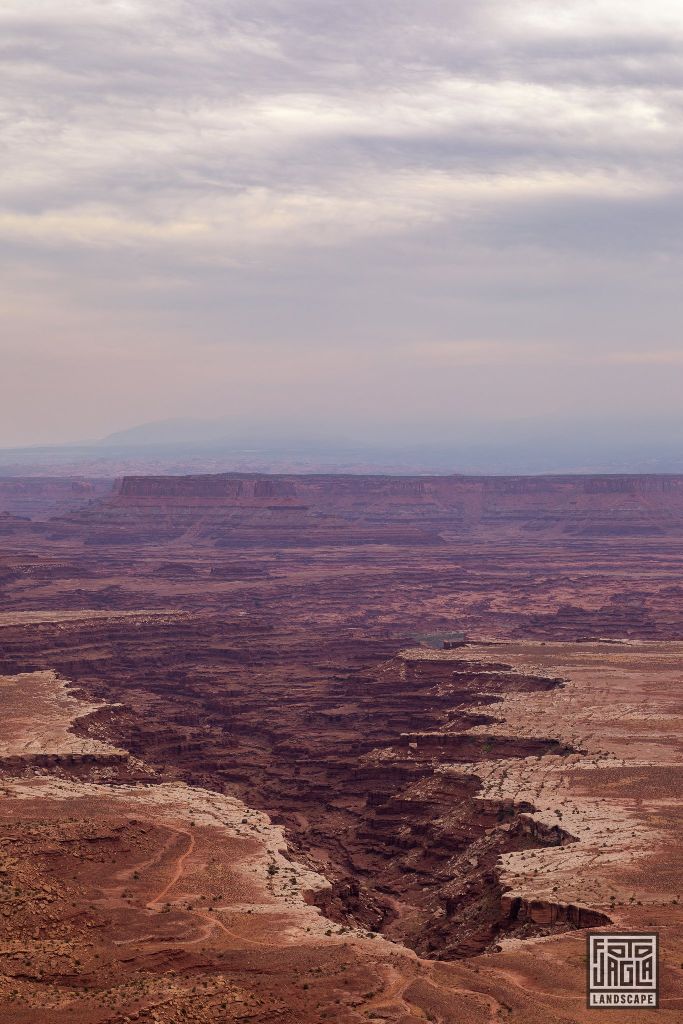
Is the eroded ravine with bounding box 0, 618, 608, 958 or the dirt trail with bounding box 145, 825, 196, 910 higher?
the dirt trail with bounding box 145, 825, 196, 910

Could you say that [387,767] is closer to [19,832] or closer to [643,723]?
[643,723]

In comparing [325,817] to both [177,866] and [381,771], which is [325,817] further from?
[177,866]

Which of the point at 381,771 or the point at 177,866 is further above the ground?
the point at 177,866

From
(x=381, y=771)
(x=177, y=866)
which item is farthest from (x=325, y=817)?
(x=177, y=866)

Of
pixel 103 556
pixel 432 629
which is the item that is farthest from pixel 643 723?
pixel 103 556

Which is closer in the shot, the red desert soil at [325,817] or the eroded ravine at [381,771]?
the red desert soil at [325,817]

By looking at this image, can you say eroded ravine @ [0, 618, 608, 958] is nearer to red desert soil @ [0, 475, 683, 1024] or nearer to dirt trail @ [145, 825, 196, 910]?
red desert soil @ [0, 475, 683, 1024]

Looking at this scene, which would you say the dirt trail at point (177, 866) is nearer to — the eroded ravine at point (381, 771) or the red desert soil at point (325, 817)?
the red desert soil at point (325, 817)

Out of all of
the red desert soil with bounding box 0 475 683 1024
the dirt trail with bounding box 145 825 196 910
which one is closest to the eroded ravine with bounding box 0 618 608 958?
the red desert soil with bounding box 0 475 683 1024

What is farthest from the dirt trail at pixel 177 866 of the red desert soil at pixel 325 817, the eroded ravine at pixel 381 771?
the eroded ravine at pixel 381 771
